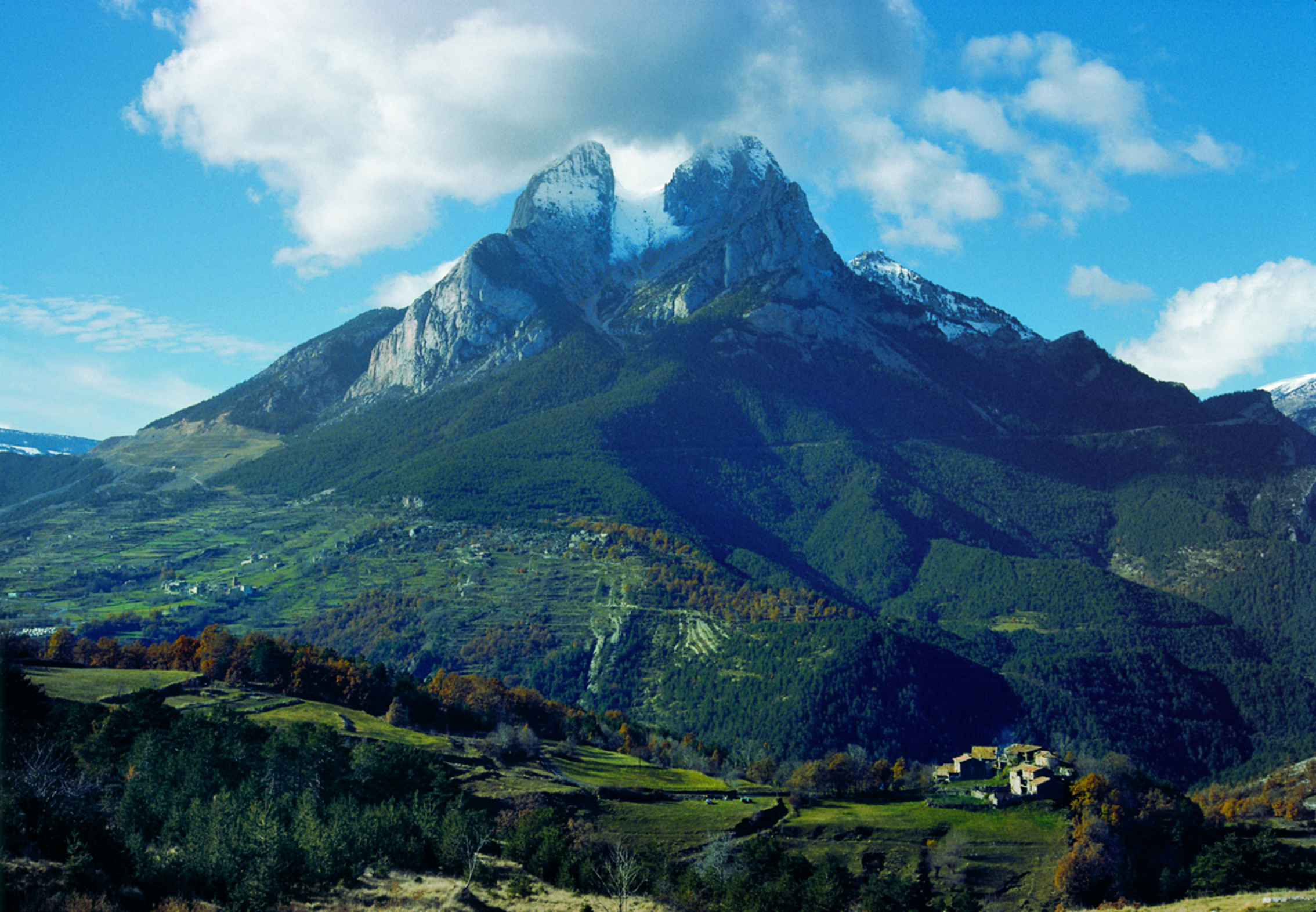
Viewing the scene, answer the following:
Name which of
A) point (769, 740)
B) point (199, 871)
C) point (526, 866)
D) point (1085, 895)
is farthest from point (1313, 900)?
point (769, 740)

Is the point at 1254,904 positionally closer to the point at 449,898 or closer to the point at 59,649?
the point at 449,898

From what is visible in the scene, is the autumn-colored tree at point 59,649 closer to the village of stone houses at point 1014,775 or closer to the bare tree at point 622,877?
the bare tree at point 622,877

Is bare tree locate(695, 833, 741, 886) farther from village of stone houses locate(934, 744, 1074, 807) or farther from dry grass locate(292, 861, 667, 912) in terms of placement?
village of stone houses locate(934, 744, 1074, 807)

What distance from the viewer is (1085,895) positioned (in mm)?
87250

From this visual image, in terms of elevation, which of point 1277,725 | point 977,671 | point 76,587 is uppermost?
point 76,587

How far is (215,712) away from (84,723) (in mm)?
10308

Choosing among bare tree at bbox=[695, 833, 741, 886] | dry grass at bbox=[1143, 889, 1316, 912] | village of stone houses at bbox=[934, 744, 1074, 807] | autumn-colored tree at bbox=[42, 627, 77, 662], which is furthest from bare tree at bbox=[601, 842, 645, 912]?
autumn-colored tree at bbox=[42, 627, 77, 662]

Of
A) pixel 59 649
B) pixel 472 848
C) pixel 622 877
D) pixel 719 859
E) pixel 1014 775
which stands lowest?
pixel 719 859

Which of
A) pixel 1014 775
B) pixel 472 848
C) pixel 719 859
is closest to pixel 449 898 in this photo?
pixel 472 848

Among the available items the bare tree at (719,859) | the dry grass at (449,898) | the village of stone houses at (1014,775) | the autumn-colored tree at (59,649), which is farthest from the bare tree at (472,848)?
the autumn-colored tree at (59,649)

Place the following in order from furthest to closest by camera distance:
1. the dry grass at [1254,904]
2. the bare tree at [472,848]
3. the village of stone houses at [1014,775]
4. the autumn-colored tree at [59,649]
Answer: the autumn-colored tree at [59,649]
the village of stone houses at [1014,775]
the bare tree at [472,848]
the dry grass at [1254,904]

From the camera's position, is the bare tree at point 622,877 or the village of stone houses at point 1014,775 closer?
the bare tree at point 622,877

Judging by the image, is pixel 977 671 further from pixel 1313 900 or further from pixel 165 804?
pixel 165 804

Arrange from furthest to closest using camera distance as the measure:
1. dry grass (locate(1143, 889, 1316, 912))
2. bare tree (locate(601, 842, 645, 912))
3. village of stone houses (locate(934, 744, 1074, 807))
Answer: village of stone houses (locate(934, 744, 1074, 807)) < bare tree (locate(601, 842, 645, 912)) < dry grass (locate(1143, 889, 1316, 912))
